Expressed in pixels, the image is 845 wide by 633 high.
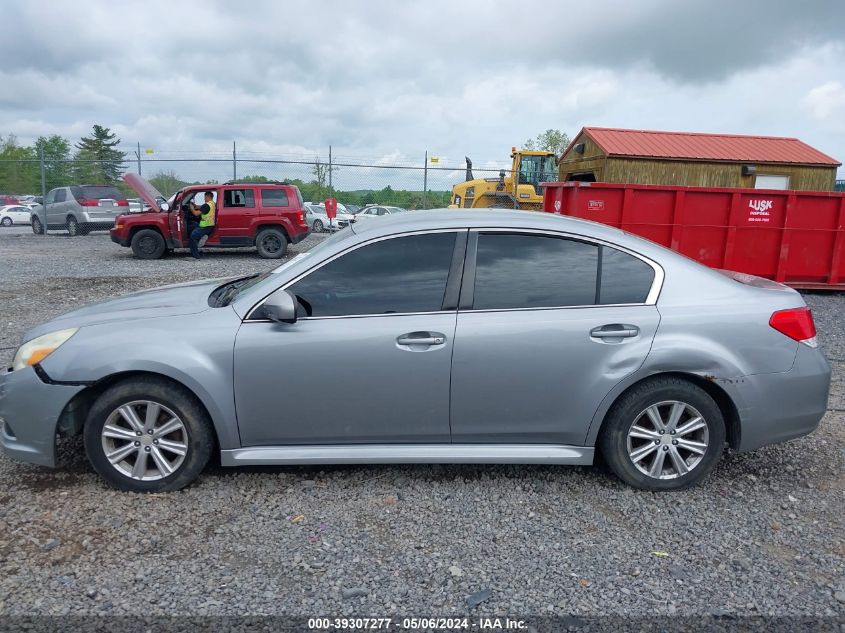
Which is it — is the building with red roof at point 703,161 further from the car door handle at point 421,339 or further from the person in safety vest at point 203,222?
the car door handle at point 421,339

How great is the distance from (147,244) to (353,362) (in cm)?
1315

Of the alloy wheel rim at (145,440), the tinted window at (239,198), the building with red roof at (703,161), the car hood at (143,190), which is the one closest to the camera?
the alloy wheel rim at (145,440)

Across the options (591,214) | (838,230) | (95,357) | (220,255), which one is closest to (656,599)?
(95,357)

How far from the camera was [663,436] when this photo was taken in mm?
3656

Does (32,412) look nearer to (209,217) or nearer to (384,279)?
(384,279)

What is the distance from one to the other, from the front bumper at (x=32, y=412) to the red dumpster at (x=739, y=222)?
9065mm

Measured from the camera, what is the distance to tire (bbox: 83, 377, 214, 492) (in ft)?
11.5

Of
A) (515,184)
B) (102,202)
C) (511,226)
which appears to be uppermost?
(515,184)

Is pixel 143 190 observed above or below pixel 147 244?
above

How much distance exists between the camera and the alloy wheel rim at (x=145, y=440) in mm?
3529

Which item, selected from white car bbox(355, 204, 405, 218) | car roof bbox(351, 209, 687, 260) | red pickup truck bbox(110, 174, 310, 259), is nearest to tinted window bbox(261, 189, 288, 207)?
red pickup truck bbox(110, 174, 310, 259)

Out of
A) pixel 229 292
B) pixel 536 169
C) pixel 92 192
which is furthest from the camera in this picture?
pixel 536 169

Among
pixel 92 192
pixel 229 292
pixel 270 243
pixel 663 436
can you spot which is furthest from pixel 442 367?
pixel 92 192

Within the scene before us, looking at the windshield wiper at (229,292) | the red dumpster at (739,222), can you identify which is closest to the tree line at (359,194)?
the red dumpster at (739,222)
